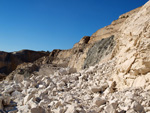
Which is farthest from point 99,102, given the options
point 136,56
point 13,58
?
point 13,58

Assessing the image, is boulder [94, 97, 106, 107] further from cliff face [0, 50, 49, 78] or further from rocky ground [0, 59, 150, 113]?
cliff face [0, 50, 49, 78]

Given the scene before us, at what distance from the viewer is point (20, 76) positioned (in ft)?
50.7

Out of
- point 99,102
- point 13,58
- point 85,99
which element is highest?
point 13,58

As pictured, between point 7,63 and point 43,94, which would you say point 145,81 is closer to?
point 43,94

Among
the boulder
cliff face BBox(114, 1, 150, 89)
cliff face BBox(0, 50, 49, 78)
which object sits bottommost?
the boulder

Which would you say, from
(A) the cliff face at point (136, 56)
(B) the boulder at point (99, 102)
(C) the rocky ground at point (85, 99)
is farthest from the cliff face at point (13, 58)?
(B) the boulder at point (99, 102)

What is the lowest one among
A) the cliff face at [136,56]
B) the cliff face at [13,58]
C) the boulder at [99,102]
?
the boulder at [99,102]

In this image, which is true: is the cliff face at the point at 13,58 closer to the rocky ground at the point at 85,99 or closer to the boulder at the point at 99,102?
the rocky ground at the point at 85,99

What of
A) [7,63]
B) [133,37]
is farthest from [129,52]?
[7,63]

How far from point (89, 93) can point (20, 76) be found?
12685 millimetres

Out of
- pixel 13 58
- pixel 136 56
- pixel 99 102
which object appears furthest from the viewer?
pixel 13 58

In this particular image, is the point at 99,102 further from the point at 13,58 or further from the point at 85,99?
the point at 13,58

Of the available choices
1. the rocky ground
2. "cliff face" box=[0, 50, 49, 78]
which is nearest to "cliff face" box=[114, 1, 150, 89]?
the rocky ground

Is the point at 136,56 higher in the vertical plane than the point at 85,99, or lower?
higher
